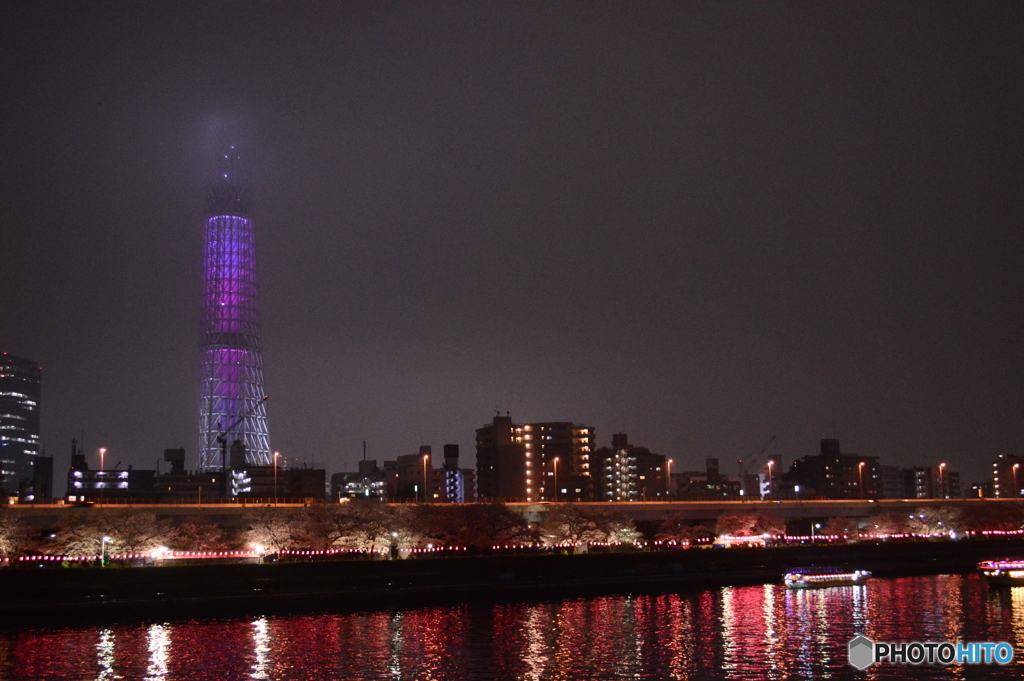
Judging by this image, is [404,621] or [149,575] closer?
[404,621]

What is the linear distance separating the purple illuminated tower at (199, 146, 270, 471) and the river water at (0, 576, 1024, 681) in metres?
131

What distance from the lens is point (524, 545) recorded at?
9712cm

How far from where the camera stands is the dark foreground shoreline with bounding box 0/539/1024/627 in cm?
6769

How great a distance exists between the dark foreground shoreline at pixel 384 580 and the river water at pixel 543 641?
5191 millimetres

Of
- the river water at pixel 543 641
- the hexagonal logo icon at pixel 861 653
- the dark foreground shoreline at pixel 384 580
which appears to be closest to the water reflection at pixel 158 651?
the river water at pixel 543 641

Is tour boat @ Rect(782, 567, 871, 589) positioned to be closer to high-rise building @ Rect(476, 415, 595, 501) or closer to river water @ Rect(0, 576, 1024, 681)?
river water @ Rect(0, 576, 1024, 681)

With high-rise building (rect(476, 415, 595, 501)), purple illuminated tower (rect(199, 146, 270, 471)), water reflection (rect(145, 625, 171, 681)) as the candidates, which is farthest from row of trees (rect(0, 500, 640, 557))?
purple illuminated tower (rect(199, 146, 270, 471))

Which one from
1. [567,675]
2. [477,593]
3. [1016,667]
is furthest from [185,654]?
[1016,667]

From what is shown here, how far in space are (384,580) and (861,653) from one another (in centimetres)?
4123

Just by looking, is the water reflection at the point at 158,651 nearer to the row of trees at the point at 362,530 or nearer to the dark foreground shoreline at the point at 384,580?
the dark foreground shoreline at the point at 384,580

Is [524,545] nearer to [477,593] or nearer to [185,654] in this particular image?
[477,593]

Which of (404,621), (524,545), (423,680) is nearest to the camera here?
(423,680)

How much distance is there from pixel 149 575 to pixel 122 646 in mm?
18880

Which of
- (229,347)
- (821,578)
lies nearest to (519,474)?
(229,347)
